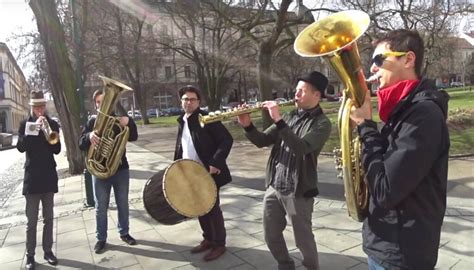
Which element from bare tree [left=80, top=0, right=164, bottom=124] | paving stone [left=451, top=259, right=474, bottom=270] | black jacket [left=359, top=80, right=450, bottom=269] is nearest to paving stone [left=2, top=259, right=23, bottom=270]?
black jacket [left=359, top=80, right=450, bottom=269]

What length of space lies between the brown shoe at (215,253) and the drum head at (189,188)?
0.69 m

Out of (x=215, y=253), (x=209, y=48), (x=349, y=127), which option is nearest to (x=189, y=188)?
(x=215, y=253)

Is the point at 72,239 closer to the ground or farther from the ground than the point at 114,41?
closer to the ground

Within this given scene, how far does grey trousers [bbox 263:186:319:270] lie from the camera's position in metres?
3.21

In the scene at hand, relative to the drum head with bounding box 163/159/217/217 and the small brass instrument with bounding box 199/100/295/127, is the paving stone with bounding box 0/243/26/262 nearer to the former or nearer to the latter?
the drum head with bounding box 163/159/217/217

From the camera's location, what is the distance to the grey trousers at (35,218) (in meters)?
4.38

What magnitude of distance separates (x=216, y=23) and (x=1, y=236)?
17.9 meters

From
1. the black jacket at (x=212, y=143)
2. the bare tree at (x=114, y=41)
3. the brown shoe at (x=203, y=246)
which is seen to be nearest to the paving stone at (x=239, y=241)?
the brown shoe at (x=203, y=246)

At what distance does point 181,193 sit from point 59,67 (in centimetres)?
767

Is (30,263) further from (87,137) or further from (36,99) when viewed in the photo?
(36,99)

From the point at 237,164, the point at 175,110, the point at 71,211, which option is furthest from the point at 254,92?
the point at 71,211

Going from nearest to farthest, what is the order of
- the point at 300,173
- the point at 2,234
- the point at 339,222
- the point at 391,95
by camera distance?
the point at 391,95, the point at 300,173, the point at 339,222, the point at 2,234

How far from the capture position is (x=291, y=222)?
3256 mm

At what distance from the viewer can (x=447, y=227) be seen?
15.7 feet
